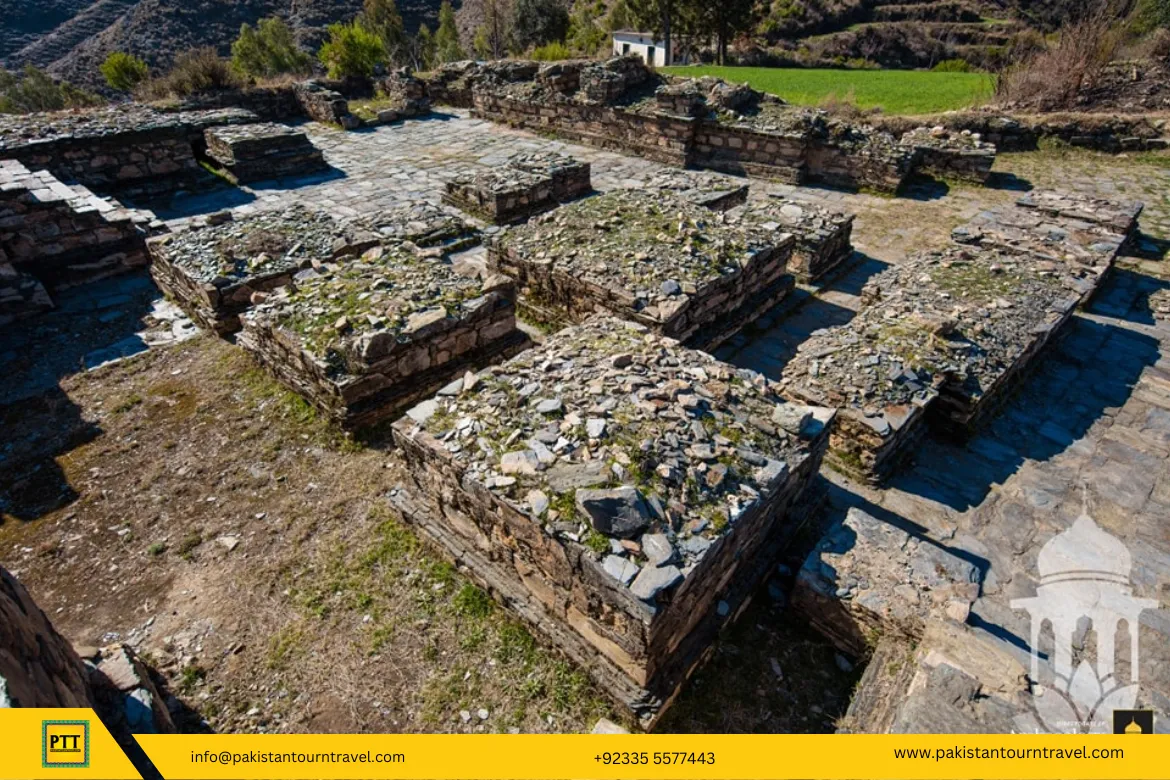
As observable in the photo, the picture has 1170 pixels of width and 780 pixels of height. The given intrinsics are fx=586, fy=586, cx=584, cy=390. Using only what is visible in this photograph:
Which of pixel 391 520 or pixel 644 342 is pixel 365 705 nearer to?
pixel 391 520

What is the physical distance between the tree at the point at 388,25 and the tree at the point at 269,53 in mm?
5523

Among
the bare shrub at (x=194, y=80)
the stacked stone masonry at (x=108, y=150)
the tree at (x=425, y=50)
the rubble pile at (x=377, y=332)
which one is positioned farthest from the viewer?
the tree at (x=425, y=50)

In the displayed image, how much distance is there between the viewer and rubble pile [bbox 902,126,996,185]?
12.5 meters

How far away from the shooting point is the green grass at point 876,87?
695 inches

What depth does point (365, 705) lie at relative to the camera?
386cm

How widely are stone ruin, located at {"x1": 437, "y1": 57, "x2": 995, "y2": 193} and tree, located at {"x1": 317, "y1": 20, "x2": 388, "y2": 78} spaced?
541 centimetres

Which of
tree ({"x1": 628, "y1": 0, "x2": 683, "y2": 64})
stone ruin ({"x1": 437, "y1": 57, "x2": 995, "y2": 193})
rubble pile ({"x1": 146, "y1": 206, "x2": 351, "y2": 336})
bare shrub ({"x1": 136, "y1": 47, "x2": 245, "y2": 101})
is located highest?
tree ({"x1": 628, "y1": 0, "x2": 683, "y2": 64})

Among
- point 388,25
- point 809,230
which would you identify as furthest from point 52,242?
point 388,25

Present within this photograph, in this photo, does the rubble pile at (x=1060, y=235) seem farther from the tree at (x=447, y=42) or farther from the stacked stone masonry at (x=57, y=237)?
the tree at (x=447, y=42)

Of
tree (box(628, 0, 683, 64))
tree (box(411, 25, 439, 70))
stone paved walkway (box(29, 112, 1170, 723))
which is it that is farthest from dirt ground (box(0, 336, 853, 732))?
tree (box(411, 25, 439, 70))

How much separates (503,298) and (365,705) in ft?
14.6

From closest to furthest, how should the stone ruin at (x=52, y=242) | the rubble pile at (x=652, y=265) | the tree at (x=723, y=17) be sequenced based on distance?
1. the rubble pile at (x=652, y=265)
2. the stone ruin at (x=52, y=242)
3. the tree at (x=723, y=17)

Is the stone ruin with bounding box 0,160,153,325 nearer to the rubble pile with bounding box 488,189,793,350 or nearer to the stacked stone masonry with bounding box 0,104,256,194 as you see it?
the stacked stone masonry with bounding box 0,104,256,194

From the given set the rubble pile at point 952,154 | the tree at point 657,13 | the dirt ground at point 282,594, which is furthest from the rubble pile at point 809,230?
the tree at point 657,13
